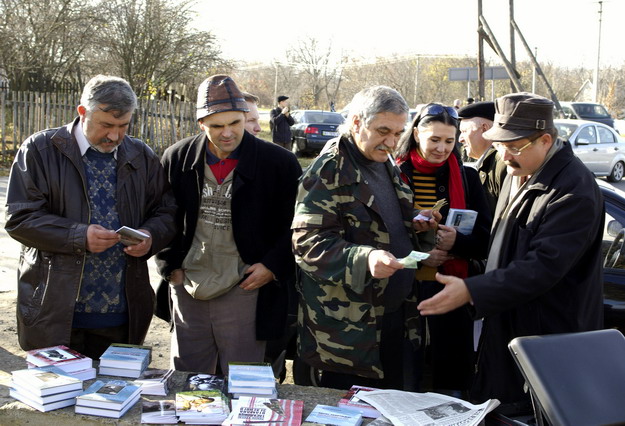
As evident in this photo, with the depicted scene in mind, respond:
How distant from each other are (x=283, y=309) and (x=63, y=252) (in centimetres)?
113

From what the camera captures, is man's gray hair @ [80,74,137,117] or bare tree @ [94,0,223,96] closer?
man's gray hair @ [80,74,137,117]

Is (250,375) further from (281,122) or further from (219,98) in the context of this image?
(281,122)

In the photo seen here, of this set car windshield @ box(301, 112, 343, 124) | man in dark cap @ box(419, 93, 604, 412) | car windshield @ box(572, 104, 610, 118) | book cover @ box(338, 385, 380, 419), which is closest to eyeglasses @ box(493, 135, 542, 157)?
man in dark cap @ box(419, 93, 604, 412)

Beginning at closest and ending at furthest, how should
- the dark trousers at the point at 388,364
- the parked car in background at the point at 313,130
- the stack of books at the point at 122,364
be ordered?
the stack of books at the point at 122,364
the dark trousers at the point at 388,364
the parked car in background at the point at 313,130

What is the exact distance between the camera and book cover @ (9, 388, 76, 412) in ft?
8.64

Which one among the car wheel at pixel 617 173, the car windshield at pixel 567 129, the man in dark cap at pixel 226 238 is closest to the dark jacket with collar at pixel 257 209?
the man in dark cap at pixel 226 238

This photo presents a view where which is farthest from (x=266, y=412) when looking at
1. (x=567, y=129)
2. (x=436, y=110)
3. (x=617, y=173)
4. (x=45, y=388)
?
(x=617, y=173)

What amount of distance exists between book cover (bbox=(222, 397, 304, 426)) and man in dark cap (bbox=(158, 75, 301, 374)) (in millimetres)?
677

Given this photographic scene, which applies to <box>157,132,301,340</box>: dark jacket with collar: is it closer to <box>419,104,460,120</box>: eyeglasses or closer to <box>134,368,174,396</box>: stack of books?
<box>134,368,174,396</box>: stack of books

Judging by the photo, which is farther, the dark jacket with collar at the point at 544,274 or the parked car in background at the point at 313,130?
the parked car in background at the point at 313,130

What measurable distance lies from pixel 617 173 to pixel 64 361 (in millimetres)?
17185

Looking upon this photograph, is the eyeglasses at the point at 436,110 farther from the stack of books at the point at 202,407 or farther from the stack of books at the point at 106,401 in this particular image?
the stack of books at the point at 106,401

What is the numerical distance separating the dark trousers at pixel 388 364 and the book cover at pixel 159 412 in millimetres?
783

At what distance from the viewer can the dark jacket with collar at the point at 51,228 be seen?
2.99 meters
